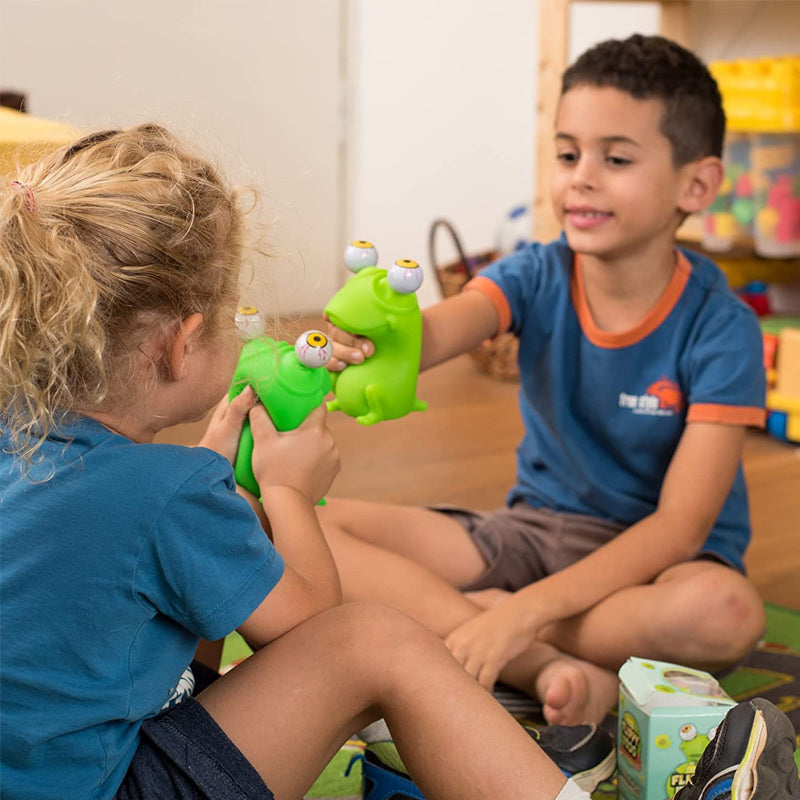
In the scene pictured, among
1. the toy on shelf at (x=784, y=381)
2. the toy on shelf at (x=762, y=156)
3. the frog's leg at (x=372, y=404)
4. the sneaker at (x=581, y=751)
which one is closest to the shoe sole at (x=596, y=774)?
the sneaker at (x=581, y=751)

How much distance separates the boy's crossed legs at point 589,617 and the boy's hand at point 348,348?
0.21m

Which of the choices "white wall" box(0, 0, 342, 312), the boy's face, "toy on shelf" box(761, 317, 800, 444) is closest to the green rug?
the boy's face

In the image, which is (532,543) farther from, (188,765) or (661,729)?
(188,765)

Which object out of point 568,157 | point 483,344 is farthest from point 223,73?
point 568,157

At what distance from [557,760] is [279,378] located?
0.37 m

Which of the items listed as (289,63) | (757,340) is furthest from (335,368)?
(289,63)

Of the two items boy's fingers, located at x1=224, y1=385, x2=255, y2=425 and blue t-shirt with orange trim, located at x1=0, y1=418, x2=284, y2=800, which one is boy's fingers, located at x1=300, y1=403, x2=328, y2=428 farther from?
blue t-shirt with orange trim, located at x1=0, y1=418, x2=284, y2=800

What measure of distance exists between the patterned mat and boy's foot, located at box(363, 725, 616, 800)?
0.08ft

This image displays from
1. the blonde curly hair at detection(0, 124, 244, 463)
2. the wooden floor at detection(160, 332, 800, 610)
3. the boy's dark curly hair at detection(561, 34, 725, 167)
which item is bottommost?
the wooden floor at detection(160, 332, 800, 610)

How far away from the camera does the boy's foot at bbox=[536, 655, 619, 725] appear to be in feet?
3.22

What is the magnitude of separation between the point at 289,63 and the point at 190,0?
0.29 meters

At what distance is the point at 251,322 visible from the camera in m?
0.81

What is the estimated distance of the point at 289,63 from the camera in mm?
2807

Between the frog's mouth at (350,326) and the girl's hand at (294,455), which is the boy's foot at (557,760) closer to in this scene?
the girl's hand at (294,455)
